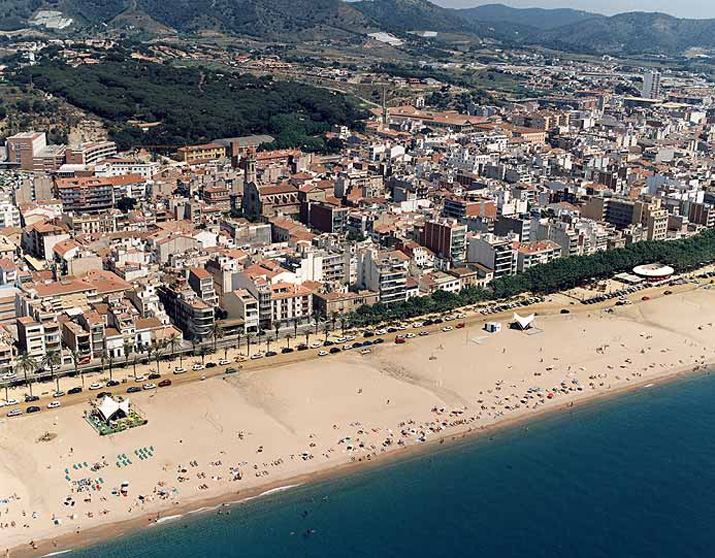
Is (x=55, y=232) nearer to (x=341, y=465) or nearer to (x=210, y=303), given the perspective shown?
(x=210, y=303)

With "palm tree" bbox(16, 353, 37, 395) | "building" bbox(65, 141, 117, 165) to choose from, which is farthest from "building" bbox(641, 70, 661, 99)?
"palm tree" bbox(16, 353, 37, 395)

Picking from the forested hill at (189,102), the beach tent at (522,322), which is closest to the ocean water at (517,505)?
the beach tent at (522,322)

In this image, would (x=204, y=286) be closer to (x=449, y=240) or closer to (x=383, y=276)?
(x=383, y=276)

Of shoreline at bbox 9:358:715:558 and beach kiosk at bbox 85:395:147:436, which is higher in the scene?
beach kiosk at bbox 85:395:147:436

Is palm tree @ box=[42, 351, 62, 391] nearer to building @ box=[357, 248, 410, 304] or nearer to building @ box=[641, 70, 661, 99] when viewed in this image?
building @ box=[357, 248, 410, 304]

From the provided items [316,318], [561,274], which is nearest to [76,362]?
[316,318]

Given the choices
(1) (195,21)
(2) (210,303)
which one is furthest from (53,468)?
(1) (195,21)
